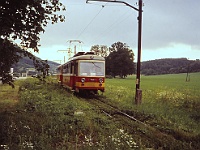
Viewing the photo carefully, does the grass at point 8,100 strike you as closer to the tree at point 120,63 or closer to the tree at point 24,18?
the tree at point 24,18

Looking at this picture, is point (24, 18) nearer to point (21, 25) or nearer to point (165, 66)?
point (21, 25)

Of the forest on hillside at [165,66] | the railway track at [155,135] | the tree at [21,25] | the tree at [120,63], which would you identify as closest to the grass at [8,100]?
the tree at [21,25]

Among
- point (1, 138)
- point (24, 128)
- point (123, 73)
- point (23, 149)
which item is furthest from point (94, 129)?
point (123, 73)

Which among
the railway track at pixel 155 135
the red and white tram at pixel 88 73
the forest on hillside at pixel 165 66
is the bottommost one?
the railway track at pixel 155 135

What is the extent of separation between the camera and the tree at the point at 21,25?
8914 mm

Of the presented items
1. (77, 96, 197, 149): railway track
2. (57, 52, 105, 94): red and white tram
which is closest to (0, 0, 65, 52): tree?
(77, 96, 197, 149): railway track

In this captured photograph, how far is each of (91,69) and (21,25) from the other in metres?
12.6

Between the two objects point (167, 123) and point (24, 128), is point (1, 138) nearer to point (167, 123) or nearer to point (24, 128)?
point (24, 128)

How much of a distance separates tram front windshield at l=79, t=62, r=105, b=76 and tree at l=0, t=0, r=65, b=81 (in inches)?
410

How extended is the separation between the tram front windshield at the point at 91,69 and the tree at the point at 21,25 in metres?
10.4

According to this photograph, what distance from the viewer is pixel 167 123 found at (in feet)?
35.3

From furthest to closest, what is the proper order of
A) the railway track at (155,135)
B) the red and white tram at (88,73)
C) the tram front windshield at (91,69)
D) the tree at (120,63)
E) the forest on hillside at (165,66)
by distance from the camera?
1. the forest on hillside at (165,66)
2. the tree at (120,63)
3. the tram front windshield at (91,69)
4. the red and white tram at (88,73)
5. the railway track at (155,135)

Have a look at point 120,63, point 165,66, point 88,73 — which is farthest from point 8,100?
point 165,66

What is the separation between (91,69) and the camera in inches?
850
